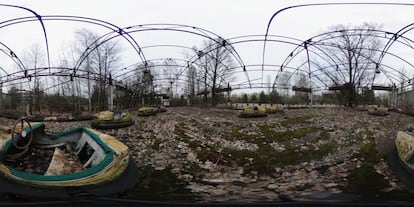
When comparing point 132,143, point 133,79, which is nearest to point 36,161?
point 132,143

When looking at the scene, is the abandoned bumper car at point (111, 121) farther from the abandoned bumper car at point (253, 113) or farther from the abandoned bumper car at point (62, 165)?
the abandoned bumper car at point (253, 113)

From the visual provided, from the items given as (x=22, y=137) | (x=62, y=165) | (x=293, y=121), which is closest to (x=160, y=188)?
(x=62, y=165)

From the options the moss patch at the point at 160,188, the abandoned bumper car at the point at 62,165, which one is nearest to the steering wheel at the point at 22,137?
the abandoned bumper car at the point at 62,165

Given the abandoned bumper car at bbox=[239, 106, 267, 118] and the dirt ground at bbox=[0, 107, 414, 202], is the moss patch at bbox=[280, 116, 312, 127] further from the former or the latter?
the abandoned bumper car at bbox=[239, 106, 267, 118]

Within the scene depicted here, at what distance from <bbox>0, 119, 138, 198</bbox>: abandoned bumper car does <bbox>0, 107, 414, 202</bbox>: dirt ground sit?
481 millimetres

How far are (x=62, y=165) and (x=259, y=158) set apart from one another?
4524 millimetres

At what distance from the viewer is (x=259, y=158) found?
8453 millimetres

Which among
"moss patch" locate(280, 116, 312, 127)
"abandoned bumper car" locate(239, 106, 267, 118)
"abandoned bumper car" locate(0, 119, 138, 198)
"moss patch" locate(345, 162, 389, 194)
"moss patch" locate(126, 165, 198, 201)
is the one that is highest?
"abandoned bumper car" locate(239, 106, 267, 118)

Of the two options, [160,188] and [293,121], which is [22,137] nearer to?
[160,188]

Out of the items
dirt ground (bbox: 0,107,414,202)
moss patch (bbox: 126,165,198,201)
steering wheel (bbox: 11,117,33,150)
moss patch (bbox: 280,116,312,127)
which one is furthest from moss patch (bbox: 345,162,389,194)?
steering wheel (bbox: 11,117,33,150)

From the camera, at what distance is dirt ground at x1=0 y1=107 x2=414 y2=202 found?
19.7 feet

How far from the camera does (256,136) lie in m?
10.7

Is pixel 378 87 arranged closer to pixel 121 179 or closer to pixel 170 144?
pixel 170 144

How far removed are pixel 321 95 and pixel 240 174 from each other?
23388 mm
